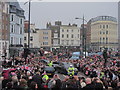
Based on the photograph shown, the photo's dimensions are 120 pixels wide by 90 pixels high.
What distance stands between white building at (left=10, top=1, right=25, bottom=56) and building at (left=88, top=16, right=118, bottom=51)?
3471cm

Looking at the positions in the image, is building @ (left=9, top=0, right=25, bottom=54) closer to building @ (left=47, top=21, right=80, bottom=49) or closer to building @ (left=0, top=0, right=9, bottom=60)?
building @ (left=0, top=0, right=9, bottom=60)

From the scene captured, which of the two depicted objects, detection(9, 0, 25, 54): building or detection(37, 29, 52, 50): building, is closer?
detection(9, 0, 25, 54): building

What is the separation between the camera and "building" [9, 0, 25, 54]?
52.0 m

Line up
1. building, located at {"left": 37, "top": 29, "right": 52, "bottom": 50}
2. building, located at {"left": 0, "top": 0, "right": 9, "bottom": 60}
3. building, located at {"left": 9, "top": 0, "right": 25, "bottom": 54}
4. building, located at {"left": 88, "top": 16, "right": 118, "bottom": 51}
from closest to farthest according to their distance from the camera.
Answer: building, located at {"left": 0, "top": 0, "right": 9, "bottom": 60} → building, located at {"left": 9, "top": 0, "right": 25, "bottom": 54} → building, located at {"left": 37, "top": 29, "right": 52, "bottom": 50} → building, located at {"left": 88, "top": 16, "right": 118, "bottom": 51}

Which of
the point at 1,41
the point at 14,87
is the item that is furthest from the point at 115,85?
the point at 1,41

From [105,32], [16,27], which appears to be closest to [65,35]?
[105,32]

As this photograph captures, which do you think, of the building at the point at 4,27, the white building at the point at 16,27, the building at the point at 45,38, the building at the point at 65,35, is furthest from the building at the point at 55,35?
the building at the point at 4,27

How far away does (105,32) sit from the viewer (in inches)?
3433

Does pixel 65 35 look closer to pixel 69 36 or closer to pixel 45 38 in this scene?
pixel 69 36

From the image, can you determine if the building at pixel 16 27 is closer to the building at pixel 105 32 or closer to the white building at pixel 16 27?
the white building at pixel 16 27

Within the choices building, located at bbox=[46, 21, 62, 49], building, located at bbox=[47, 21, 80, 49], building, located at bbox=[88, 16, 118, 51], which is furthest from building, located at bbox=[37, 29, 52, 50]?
building, located at bbox=[88, 16, 118, 51]

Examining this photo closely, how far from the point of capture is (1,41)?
46.2 m

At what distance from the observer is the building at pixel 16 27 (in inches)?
2046

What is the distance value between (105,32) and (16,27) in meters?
41.0
